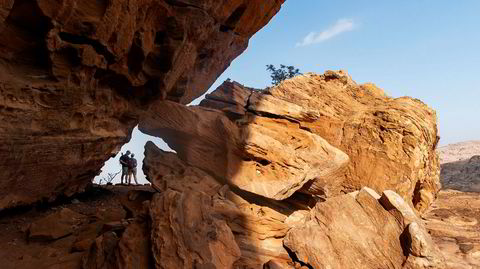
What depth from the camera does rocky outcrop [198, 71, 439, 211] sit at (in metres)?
12.0

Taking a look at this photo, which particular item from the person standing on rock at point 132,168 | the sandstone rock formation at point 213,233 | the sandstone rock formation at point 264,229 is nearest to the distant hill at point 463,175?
the sandstone rock formation at point 264,229

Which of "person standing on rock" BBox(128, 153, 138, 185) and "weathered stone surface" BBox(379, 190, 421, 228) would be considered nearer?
"weathered stone surface" BBox(379, 190, 421, 228)

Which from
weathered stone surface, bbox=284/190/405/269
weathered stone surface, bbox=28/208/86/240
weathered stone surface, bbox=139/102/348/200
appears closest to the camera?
weathered stone surface, bbox=284/190/405/269

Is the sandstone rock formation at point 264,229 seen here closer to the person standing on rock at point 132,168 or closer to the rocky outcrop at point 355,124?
the rocky outcrop at point 355,124

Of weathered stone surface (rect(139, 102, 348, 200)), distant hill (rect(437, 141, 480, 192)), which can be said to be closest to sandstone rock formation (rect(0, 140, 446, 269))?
weathered stone surface (rect(139, 102, 348, 200))

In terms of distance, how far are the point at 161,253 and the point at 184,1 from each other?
7112 millimetres

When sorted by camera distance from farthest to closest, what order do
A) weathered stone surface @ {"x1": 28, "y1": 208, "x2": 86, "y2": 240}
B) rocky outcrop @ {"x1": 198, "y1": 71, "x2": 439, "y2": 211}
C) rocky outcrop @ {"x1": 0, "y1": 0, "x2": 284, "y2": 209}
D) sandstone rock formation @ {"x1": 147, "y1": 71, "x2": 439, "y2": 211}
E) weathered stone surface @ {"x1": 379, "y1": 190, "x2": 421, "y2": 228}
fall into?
rocky outcrop @ {"x1": 198, "y1": 71, "x2": 439, "y2": 211}
sandstone rock formation @ {"x1": 147, "y1": 71, "x2": 439, "y2": 211}
weathered stone surface @ {"x1": 379, "y1": 190, "x2": 421, "y2": 228}
weathered stone surface @ {"x1": 28, "y1": 208, "x2": 86, "y2": 240}
rocky outcrop @ {"x1": 0, "y1": 0, "x2": 284, "y2": 209}

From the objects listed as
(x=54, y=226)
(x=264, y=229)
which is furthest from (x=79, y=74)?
(x=264, y=229)

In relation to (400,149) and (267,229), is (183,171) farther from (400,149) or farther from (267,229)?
(400,149)

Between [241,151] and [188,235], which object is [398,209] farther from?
[188,235]

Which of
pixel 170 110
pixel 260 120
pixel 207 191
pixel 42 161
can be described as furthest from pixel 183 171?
pixel 42 161

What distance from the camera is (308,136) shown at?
1166 cm

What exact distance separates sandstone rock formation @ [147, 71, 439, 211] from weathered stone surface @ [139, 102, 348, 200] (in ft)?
0.11

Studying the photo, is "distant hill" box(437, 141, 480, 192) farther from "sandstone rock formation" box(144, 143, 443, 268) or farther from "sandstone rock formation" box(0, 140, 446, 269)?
"sandstone rock formation" box(0, 140, 446, 269)
